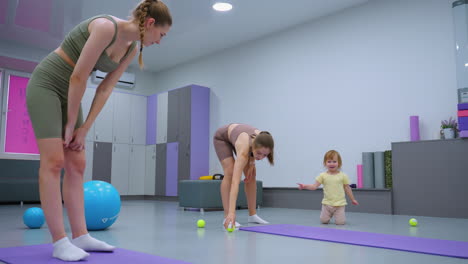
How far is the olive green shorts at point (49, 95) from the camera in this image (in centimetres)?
185

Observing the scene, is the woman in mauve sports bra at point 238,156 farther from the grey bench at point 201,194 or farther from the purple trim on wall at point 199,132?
the purple trim on wall at point 199,132

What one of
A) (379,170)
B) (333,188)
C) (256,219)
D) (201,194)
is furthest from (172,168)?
(333,188)

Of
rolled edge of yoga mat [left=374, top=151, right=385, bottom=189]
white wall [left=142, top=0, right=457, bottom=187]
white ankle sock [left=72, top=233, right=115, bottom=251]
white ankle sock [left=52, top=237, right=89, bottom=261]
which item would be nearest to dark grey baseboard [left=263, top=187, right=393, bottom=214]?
rolled edge of yoga mat [left=374, top=151, right=385, bottom=189]

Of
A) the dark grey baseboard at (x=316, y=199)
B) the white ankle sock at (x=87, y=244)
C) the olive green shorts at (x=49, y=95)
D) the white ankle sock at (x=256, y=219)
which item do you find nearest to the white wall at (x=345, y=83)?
the dark grey baseboard at (x=316, y=199)

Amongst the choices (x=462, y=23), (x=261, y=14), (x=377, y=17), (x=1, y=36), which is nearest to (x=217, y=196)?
(x=261, y=14)

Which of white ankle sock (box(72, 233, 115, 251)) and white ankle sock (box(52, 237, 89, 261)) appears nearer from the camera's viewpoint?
white ankle sock (box(52, 237, 89, 261))

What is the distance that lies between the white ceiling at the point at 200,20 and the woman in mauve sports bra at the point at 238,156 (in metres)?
2.83

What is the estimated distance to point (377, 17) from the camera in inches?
216

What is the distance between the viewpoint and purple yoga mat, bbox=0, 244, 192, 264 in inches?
72.1

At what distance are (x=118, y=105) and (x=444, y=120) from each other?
20.6ft

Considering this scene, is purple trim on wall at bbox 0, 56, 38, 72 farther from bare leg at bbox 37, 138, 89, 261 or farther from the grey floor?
bare leg at bbox 37, 138, 89, 261

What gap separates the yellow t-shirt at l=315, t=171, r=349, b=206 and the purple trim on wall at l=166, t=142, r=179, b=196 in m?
4.31

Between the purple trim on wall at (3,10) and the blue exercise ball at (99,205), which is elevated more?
the purple trim on wall at (3,10)

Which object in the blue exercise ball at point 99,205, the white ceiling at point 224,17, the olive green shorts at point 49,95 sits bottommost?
the blue exercise ball at point 99,205
